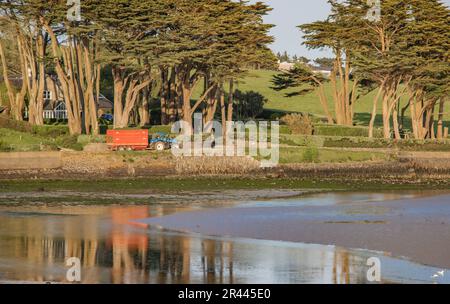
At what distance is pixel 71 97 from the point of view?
77.8 meters

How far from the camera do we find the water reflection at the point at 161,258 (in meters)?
25.8

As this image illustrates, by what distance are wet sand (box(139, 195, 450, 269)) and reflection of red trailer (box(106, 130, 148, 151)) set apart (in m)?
22.4

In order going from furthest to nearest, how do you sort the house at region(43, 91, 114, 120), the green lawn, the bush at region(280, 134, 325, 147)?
the house at region(43, 91, 114, 120) → the bush at region(280, 134, 325, 147) → the green lawn

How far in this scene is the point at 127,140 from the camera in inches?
2569

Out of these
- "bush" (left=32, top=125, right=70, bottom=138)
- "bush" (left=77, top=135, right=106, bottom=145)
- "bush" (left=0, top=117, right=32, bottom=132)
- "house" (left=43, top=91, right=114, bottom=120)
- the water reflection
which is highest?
"house" (left=43, top=91, right=114, bottom=120)

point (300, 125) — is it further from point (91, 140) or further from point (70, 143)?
point (70, 143)

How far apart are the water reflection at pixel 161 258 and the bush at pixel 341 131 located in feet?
165

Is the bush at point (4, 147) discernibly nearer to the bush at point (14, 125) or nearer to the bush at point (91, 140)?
the bush at point (91, 140)

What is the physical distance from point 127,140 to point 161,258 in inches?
1457

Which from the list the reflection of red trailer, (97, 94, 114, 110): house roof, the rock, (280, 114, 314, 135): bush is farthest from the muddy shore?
(97, 94, 114, 110): house roof

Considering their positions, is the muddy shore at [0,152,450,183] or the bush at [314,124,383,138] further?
the bush at [314,124,383,138]

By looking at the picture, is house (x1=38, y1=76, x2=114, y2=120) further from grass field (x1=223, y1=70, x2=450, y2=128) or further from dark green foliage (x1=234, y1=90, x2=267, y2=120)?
grass field (x1=223, y1=70, x2=450, y2=128)

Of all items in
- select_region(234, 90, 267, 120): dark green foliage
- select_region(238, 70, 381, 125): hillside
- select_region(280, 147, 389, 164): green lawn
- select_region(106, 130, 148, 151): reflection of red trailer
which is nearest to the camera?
select_region(280, 147, 389, 164): green lawn

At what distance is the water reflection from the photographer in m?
25.8
